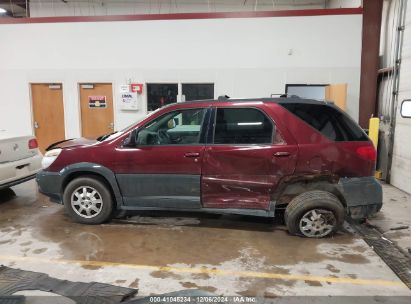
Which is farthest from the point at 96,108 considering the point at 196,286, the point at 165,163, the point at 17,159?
the point at 196,286

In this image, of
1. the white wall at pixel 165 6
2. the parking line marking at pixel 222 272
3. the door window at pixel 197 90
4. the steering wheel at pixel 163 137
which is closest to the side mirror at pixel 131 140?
the steering wheel at pixel 163 137

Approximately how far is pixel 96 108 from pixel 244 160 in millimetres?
6183

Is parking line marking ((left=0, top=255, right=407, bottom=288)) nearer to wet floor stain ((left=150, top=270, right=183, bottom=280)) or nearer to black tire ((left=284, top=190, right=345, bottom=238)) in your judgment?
wet floor stain ((left=150, top=270, right=183, bottom=280))

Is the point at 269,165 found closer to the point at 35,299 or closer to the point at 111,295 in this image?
the point at 111,295

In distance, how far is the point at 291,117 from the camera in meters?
3.92

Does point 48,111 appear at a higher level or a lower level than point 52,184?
higher

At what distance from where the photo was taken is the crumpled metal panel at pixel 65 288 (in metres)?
2.77

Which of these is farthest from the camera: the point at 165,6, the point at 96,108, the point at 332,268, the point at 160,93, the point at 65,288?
the point at 165,6

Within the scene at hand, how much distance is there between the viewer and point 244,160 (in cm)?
395

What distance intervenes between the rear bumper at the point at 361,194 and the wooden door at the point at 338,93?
4066 mm

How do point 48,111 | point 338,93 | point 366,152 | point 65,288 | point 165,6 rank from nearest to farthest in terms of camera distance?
1. point 65,288
2. point 366,152
3. point 338,93
4. point 48,111
5. point 165,6

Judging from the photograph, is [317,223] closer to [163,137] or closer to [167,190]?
[167,190]

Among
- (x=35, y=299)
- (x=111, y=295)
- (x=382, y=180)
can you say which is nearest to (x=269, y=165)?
(x=111, y=295)

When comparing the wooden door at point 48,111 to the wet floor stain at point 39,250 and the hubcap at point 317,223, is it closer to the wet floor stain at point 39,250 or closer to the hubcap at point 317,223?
the wet floor stain at point 39,250
